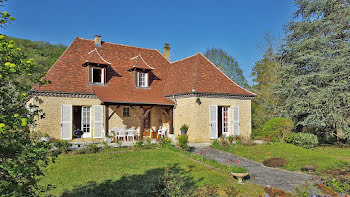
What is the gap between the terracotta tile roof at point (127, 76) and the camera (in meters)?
16.4

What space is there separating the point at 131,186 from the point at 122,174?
4.29ft

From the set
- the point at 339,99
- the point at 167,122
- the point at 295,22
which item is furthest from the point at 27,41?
the point at 339,99

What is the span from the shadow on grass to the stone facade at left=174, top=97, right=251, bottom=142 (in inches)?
306

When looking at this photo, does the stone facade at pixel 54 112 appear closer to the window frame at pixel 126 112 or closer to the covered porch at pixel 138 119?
the covered porch at pixel 138 119

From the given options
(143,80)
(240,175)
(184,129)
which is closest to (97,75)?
(143,80)

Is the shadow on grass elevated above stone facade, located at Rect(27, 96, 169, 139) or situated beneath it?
situated beneath

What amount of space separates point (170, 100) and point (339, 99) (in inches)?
464

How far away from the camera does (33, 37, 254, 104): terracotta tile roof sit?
16367mm

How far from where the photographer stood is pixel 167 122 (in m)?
19.2

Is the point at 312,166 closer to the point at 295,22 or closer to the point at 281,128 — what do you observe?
the point at 281,128

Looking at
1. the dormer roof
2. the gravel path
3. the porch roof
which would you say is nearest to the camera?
the gravel path

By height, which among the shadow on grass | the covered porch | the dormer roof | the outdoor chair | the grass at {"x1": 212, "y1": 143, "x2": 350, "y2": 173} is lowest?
the grass at {"x1": 212, "y1": 143, "x2": 350, "y2": 173}

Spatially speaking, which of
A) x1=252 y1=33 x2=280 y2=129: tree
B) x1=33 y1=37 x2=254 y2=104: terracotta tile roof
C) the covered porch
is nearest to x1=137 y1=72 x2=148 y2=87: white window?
x1=33 y1=37 x2=254 y2=104: terracotta tile roof

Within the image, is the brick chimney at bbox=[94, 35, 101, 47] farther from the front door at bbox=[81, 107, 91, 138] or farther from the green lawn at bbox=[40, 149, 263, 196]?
the green lawn at bbox=[40, 149, 263, 196]
